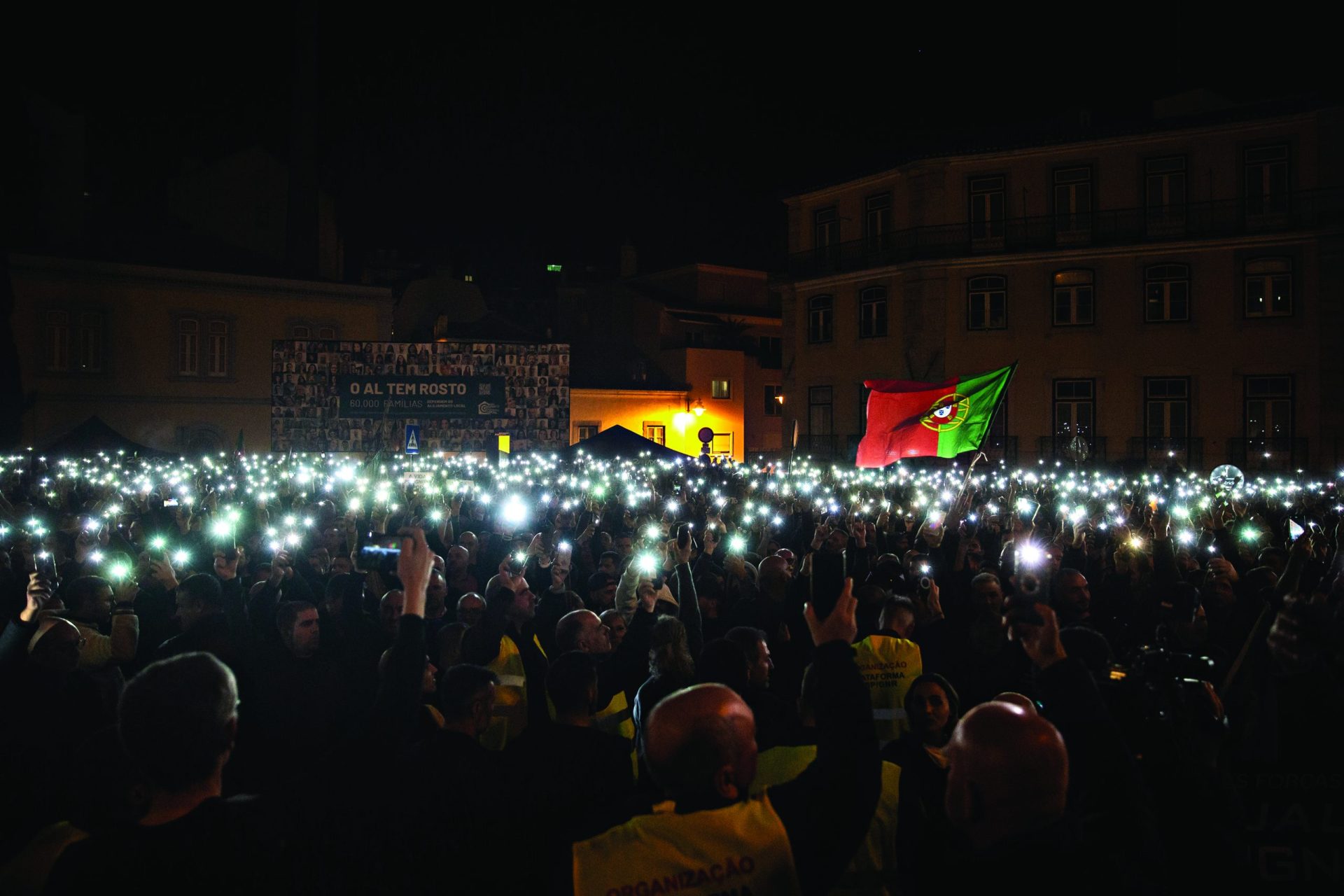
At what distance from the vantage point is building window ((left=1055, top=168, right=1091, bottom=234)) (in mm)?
30078

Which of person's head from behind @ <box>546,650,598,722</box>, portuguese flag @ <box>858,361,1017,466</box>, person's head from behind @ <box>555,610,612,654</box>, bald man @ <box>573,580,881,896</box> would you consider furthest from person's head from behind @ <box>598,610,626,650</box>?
portuguese flag @ <box>858,361,1017,466</box>

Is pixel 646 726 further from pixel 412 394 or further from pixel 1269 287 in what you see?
pixel 1269 287

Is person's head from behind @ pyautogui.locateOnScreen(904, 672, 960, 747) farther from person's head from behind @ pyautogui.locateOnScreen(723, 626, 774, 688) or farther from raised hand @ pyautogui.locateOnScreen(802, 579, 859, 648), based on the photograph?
raised hand @ pyautogui.locateOnScreen(802, 579, 859, 648)

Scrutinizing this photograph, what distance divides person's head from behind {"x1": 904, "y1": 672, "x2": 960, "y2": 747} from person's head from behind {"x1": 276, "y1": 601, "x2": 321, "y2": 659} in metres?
3.24

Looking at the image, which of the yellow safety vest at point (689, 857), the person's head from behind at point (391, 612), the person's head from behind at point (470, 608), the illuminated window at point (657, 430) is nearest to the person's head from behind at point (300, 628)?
the person's head from behind at point (391, 612)

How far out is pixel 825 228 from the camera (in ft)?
117

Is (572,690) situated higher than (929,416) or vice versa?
(929,416)

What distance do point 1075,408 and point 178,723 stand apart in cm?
3085

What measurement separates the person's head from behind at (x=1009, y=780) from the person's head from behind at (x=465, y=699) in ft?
6.83

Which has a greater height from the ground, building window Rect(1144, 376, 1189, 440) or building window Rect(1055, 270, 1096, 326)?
building window Rect(1055, 270, 1096, 326)

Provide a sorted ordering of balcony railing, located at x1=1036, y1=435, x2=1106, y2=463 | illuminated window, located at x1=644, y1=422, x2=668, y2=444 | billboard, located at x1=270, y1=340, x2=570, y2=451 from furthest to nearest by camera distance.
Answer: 1. illuminated window, located at x1=644, y1=422, x2=668, y2=444
2. balcony railing, located at x1=1036, y1=435, x2=1106, y2=463
3. billboard, located at x1=270, y1=340, x2=570, y2=451

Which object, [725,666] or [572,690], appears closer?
[572,690]

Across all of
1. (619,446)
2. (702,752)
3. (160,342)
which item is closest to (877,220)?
(619,446)

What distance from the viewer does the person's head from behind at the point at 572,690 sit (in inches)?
161
